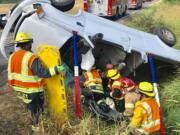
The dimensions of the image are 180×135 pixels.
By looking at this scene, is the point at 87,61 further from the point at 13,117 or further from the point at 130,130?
the point at 130,130

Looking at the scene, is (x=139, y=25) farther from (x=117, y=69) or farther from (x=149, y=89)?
(x=149, y=89)

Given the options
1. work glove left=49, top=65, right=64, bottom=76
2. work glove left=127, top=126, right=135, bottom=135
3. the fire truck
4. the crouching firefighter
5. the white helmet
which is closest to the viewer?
work glove left=127, top=126, right=135, bottom=135

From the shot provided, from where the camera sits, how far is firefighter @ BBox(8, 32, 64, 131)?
6473 millimetres

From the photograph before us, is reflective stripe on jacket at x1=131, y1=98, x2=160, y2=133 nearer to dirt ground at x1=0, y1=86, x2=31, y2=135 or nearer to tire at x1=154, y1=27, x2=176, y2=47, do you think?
dirt ground at x1=0, y1=86, x2=31, y2=135

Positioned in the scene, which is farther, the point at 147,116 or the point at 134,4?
the point at 134,4

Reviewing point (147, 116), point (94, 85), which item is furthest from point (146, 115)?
point (94, 85)

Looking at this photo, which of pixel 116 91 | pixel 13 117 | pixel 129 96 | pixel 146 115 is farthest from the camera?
pixel 116 91

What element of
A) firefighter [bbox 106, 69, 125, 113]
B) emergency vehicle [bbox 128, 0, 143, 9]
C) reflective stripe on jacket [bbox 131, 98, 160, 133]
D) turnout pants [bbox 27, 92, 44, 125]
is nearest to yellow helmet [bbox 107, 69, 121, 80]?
firefighter [bbox 106, 69, 125, 113]

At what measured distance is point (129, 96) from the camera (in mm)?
7344

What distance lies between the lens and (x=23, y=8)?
8.55 m

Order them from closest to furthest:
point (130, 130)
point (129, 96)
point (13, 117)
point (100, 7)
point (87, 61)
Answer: point (130, 130) < point (13, 117) < point (129, 96) < point (87, 61) < point (100, 7)

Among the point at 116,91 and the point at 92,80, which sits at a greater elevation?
the point at 92,80

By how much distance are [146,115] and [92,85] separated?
145 cm

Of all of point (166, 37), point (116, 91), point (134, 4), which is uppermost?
point (116, 91)
